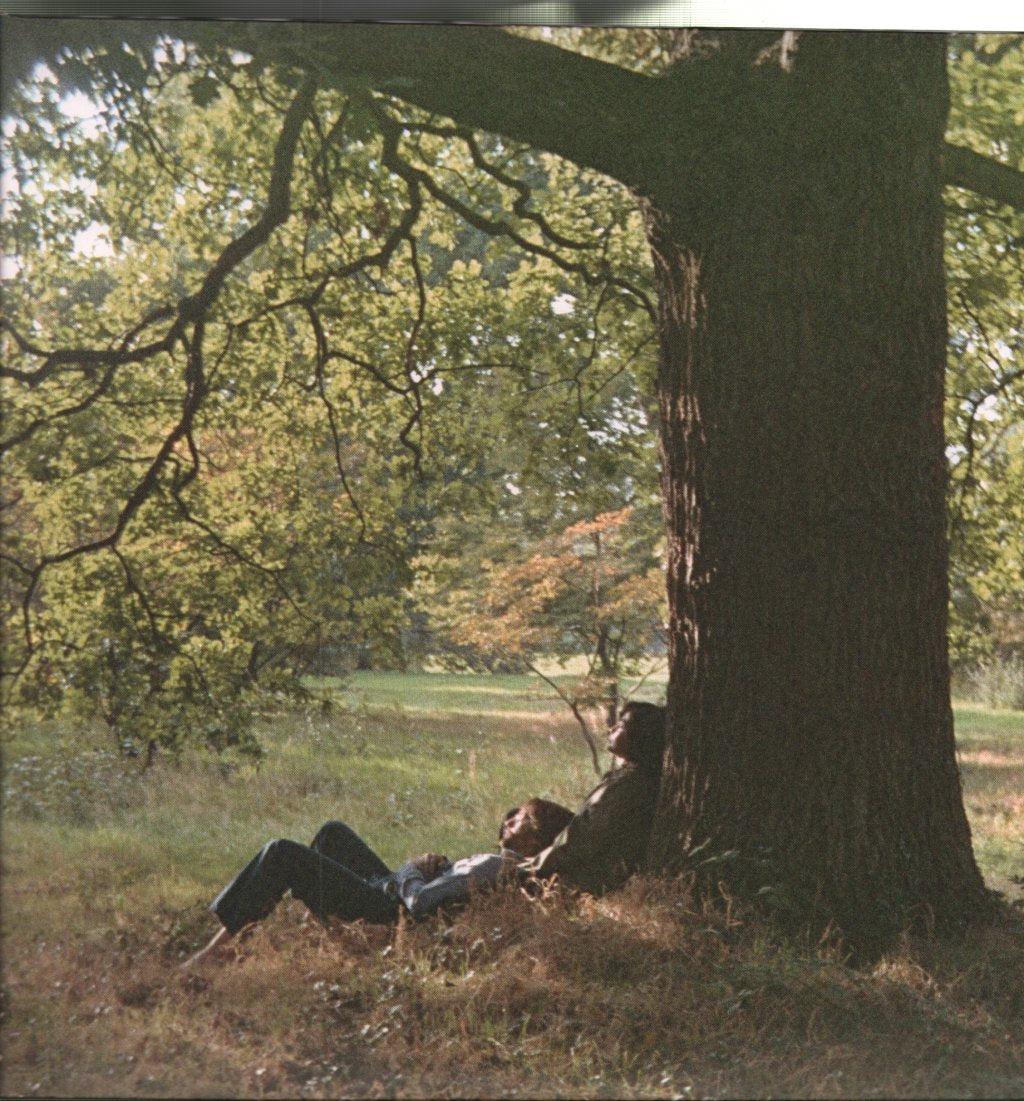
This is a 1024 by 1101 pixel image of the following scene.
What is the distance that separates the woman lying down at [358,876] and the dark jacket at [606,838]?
0.14 m

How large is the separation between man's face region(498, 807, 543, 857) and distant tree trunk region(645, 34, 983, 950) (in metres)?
0.51

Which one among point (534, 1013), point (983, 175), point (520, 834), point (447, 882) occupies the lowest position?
point (534, 1013)

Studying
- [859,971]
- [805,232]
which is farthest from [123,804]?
[805,232]

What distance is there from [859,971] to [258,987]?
1.93 m

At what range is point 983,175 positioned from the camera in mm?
5000

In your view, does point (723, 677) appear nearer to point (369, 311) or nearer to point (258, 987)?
point (258, 987)

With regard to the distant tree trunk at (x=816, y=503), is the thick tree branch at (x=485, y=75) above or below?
above

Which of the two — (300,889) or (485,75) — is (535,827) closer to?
(300,889)

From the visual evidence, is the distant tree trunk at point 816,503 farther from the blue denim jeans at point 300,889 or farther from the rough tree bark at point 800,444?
the blue denim jeans at point 300,889

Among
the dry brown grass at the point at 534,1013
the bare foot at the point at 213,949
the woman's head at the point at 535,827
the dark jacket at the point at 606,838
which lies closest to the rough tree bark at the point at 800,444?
the dark jacket at the point at 606,838

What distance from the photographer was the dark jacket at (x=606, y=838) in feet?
14.1

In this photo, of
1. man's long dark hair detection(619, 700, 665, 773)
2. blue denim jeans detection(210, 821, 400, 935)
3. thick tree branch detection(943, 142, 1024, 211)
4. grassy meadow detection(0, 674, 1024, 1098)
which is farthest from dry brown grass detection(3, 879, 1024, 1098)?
thick tree branch detection(943, 142, 1024, 211)

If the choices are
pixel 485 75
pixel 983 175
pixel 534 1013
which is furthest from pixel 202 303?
pixel 983 175

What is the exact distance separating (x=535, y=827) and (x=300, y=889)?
968 mm
